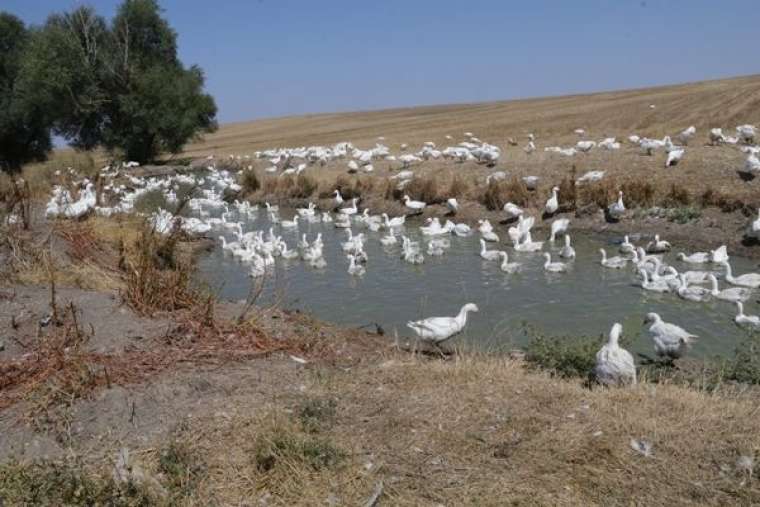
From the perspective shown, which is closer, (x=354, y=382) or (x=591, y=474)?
(x=591, y=474)

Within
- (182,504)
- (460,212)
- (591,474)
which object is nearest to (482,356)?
(591,474)

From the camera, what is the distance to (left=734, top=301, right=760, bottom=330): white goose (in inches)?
399

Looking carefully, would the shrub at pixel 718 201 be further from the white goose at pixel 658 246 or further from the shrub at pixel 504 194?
the shrub at pixel 504 194

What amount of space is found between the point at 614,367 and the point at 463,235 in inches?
471

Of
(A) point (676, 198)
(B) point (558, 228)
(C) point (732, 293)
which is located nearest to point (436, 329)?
(C) point (732, 293)

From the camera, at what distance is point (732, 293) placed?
11.7 metres

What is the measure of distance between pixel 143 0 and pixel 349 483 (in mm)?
48937

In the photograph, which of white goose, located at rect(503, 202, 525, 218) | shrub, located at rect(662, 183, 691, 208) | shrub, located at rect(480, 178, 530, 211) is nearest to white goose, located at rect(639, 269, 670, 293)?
shrub, located at rect(662, 183, 691, 208)

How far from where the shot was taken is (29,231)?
12180 millimetres

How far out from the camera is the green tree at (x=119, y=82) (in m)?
44.1

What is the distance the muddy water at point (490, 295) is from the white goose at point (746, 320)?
0.42 feet

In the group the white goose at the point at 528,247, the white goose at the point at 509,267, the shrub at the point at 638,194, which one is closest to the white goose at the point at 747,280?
the white goose at the point at 509,267

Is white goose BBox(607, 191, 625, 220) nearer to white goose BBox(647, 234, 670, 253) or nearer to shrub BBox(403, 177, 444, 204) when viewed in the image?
white goose BBox(647, 234, 670, 253)

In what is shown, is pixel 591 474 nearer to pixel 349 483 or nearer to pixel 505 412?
pixel 505 412
